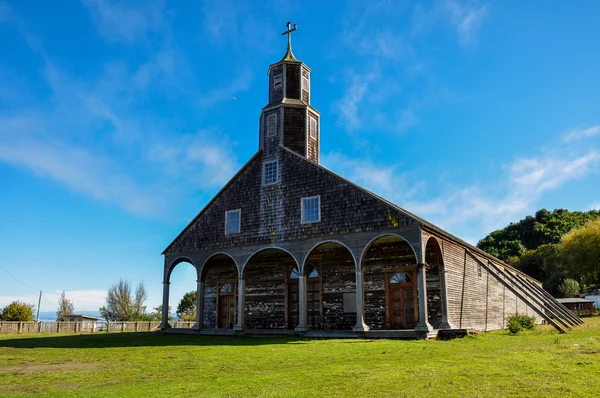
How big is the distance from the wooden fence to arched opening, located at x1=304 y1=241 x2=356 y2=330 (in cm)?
1602

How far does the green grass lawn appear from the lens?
802 cm

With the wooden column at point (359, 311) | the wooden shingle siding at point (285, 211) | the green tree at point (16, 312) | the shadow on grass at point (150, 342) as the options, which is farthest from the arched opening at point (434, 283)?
the green tree at point (16, 312)

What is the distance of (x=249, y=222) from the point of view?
84.5ft

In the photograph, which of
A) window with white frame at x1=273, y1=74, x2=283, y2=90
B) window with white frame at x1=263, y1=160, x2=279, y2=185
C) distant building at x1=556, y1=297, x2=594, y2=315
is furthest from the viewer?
distant building at x1=556, y1=297, x2=594, y2=315

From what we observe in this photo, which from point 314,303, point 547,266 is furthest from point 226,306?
point 547,266

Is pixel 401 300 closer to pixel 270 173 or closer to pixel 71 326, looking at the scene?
pixel 270 173

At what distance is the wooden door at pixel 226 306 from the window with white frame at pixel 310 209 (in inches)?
305

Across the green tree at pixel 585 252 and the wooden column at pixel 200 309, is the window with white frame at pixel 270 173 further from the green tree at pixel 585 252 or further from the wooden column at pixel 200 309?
the green tree at pixel 585 252

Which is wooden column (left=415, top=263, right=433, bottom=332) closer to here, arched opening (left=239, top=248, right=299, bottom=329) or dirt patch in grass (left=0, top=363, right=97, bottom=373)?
arched opening (left=239, top=248, right=299, bottom=329)

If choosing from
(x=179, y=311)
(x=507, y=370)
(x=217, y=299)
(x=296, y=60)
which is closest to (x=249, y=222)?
(x=217, y=299)

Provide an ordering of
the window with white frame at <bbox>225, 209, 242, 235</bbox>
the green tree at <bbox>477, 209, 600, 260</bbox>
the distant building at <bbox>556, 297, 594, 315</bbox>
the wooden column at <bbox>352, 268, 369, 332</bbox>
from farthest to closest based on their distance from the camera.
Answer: the green tree at <bbox>477, 209, 600, 260</bbox>, the distant building at <bbox>556, 297, 594, 315</bbox>, the window with white frame at <bbox>225, 209, 242, 235</bbox>, the wooden column at <bbox>352, 268, 369, 332</bbox>

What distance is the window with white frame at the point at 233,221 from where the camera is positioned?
26222 mm

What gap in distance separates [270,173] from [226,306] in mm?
8584

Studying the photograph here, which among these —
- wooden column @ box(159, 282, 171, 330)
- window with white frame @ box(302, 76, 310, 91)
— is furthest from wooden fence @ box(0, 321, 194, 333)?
window with white frame @ box(302, 76, 310, 91)
